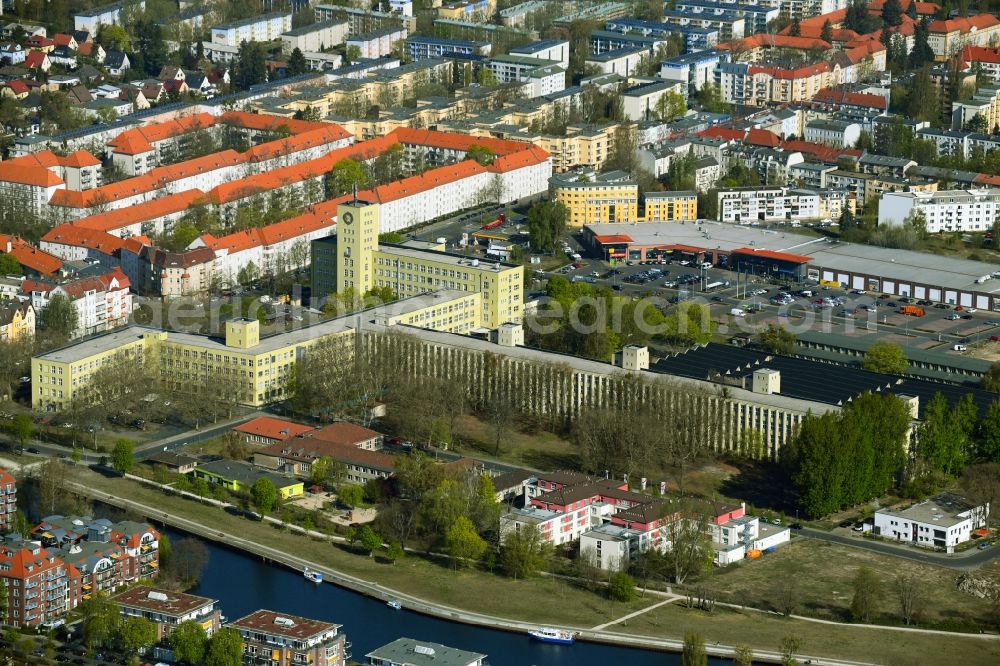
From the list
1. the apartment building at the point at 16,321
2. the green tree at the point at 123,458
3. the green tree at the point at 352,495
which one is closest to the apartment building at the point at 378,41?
the apartment building at the point at 16,321

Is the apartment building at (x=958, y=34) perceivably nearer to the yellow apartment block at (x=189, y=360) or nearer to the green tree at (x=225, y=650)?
the yellow apartment block at (x=189, y=360)

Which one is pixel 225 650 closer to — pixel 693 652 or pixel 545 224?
pixel 693 652

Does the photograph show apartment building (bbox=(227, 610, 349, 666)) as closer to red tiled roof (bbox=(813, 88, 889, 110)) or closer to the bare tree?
the bare tree

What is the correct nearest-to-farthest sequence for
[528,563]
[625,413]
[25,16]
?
[528,563]
[625,413]
[25,16]

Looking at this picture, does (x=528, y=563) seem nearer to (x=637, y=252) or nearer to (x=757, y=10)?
(x=637, y=252)

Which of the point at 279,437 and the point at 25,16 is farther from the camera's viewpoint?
the point at 25,16

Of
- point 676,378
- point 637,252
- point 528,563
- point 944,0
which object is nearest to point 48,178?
point 637,252
